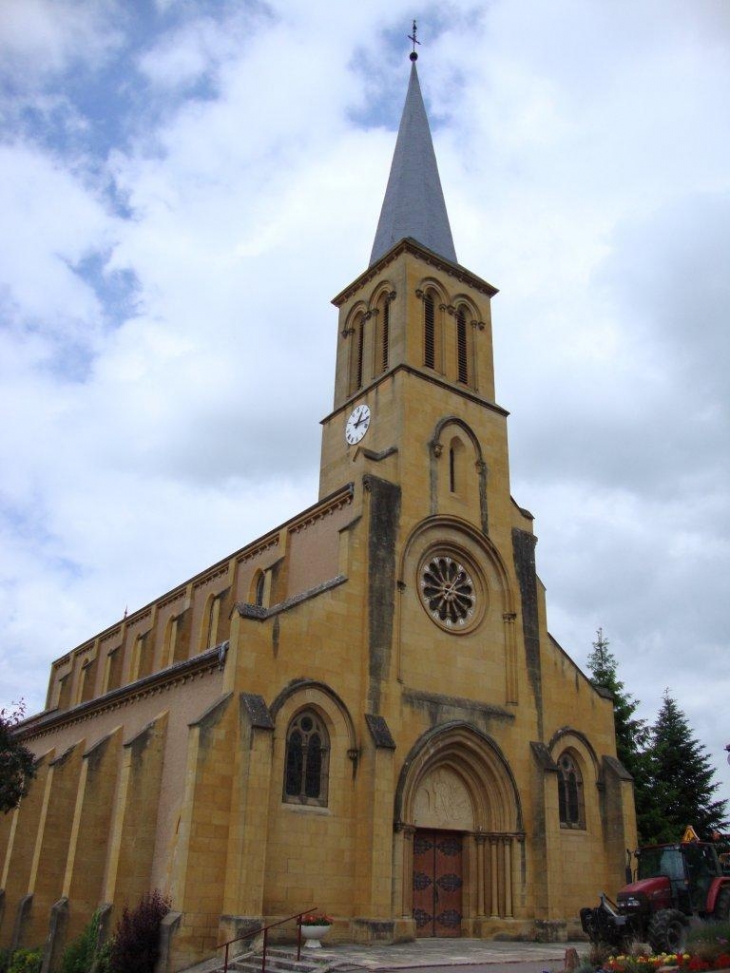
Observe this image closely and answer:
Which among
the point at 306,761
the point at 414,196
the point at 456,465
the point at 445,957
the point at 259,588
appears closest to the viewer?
the point at 445,957

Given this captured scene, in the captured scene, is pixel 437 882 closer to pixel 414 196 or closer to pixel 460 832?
pixel 460 832

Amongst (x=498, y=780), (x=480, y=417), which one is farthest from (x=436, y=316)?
(x=498, y=780)

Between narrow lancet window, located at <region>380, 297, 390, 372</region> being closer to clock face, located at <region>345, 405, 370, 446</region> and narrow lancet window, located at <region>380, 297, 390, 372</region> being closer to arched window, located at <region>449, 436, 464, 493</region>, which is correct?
clock face, located at <region>345, 405, 370, 446</region>

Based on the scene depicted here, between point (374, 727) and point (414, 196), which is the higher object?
point (414, 196)

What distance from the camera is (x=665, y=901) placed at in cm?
1883

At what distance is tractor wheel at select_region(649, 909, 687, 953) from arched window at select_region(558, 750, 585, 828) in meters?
9.50

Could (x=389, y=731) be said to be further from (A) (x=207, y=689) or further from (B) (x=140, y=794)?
(B) (x=140, y=794)

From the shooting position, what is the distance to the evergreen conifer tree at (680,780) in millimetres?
38781

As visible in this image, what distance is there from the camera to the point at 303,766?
2167 cm

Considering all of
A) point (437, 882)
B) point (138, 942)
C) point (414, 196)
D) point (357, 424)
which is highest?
point (414, 196)

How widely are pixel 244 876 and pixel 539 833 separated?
9.88m

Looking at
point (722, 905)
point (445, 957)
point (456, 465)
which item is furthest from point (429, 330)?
point (445, 957)

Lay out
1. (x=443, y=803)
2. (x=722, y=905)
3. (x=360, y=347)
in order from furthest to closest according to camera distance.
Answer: (x=360, y=347) → (x=443, y=803) → (x=722, y=905)

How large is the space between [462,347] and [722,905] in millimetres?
20002
